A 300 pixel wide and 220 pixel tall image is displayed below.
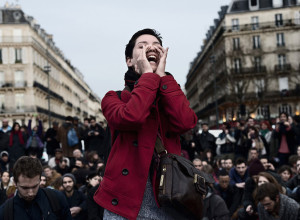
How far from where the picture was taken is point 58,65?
81.4m

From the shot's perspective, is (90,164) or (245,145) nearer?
(90,164)

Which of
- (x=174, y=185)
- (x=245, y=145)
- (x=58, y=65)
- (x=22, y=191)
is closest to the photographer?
(x=174, y=185)

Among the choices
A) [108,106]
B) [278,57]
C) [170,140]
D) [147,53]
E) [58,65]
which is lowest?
Answer: [170,140]

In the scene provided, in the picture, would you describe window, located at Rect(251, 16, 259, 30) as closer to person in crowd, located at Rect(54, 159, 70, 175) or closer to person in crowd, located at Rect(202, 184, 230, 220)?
person in crowd, located at Rect(54, 159, 70, 175)

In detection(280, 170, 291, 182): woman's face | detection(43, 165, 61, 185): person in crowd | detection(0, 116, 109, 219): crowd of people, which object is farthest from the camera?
detection(0, 116, 109, 219): crowd of people

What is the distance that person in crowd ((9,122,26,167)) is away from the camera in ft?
50.1

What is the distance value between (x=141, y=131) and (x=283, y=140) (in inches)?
428

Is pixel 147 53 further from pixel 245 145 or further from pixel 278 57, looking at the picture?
pixel 278 57

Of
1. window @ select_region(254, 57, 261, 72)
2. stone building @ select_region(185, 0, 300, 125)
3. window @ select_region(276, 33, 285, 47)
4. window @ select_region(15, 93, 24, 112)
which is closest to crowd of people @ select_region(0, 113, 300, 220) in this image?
stone building @ select_region(185, 0, 300, 125)

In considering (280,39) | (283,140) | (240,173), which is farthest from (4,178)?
(280,39)

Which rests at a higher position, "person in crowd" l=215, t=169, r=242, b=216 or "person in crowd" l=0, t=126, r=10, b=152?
"person in crowd" l=0, t=126, r=10, b=152

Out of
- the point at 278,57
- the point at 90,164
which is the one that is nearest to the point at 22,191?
the point at 90,164

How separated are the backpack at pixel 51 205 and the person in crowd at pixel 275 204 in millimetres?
3076

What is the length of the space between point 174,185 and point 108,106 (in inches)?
24.3
